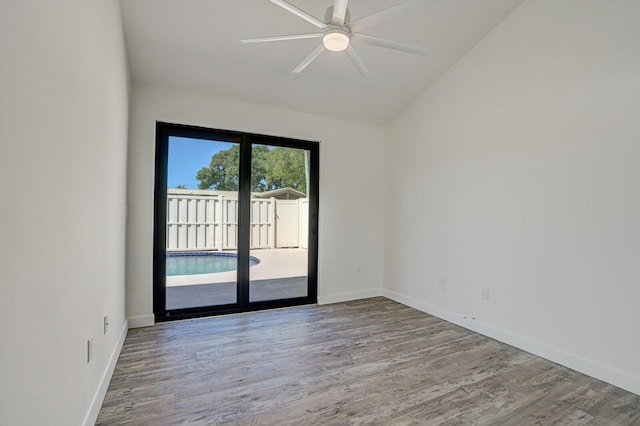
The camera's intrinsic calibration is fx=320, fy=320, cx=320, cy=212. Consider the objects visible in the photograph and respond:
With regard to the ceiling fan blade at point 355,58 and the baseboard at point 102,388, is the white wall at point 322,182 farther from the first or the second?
the ceiling fan blade at point 355,58

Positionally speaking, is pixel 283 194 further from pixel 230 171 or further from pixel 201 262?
pixel 201 262

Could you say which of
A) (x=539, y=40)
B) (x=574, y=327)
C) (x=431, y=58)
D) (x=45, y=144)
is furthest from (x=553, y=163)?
(x=45, y=144)

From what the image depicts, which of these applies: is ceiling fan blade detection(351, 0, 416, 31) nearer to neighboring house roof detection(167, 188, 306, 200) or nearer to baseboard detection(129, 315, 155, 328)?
neighboring house roof detection(167, 188, 306, 200)

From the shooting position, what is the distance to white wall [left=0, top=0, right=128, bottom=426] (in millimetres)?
841

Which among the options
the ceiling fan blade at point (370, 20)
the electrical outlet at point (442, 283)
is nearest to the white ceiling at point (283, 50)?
the ceiling fan blade at point (370, 20)

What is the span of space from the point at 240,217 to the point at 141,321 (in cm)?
141

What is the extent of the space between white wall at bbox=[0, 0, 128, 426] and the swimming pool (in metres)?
1.48

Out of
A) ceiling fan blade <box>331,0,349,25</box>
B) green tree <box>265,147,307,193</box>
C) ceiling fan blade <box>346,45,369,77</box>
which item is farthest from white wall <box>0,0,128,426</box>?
green tree <box>265,147,307,193</box>

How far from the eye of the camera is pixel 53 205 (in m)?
1.13

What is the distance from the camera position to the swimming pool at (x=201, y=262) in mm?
3449

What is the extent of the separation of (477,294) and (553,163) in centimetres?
137

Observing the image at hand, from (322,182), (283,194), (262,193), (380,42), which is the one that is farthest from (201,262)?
(380,42)

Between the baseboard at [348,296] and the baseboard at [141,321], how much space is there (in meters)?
1.87

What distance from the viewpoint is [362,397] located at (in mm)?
1969
